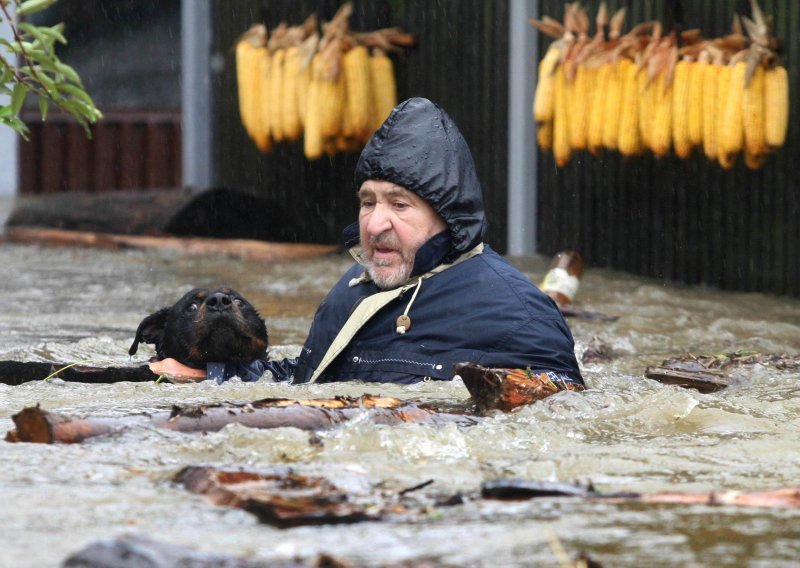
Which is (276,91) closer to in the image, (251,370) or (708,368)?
(251,370)

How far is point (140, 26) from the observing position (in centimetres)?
2052

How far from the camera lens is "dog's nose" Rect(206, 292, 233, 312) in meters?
5.85

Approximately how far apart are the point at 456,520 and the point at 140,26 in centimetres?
1830

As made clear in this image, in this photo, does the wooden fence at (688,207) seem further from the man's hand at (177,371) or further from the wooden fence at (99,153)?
the wooden fence at (99,153)

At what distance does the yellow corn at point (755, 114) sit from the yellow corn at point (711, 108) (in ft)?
0.88

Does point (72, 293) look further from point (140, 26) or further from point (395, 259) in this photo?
point (140, 26)

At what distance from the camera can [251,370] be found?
590cm

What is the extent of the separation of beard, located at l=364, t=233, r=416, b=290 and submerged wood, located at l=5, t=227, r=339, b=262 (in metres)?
7.23

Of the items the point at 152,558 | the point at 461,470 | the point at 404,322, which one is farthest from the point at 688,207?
the point at 152,558

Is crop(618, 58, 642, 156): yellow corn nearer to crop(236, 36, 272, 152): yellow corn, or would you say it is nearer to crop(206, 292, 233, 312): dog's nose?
crop(236, 36, 272, 152): yellow corn

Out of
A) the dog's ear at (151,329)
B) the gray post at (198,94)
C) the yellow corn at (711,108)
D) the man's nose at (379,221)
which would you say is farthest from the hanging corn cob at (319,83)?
the man's nose at (379,221)

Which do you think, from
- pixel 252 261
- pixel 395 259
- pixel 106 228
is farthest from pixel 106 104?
pixel 395 259

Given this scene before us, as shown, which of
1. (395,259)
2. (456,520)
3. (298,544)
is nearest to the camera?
(298,544)

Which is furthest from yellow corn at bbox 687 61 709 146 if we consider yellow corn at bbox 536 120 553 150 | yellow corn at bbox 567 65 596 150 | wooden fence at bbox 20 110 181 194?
wooden fence at bbox 20 110 181 194
